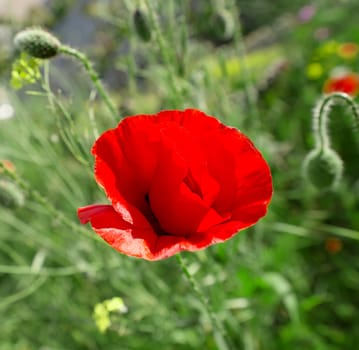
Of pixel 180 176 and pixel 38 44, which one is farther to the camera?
pixel 38 44

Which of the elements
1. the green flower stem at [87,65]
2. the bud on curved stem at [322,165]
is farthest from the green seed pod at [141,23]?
the bud on curved stem at [322,165]

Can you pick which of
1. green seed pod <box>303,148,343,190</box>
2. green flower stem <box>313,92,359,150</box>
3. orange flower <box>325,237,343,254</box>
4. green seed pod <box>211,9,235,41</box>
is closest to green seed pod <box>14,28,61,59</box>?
green flower stem <box>313,92,359,150</box>

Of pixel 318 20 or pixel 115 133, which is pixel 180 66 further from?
pixel 318 20

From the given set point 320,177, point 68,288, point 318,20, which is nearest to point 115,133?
point 320,177

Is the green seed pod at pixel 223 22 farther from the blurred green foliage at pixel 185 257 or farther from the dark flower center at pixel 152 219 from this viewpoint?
the dark flower center at pixel 152 219

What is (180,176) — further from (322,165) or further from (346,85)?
(346,85)

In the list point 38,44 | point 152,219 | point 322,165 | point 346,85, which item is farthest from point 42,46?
point 346,85
